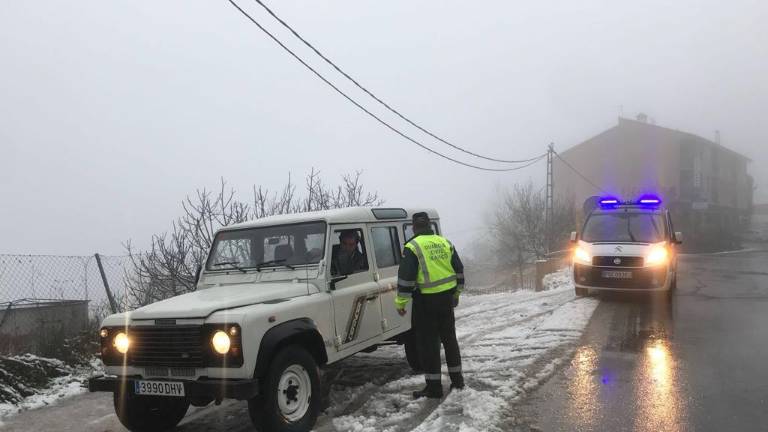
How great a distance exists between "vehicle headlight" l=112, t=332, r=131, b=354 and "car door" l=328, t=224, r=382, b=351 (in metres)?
1.78

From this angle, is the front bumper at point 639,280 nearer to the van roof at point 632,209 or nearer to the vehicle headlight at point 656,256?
the vehicle headlight at point 656,256

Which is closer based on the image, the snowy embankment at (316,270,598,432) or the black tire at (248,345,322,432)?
the black tire at (248,345,322,432)

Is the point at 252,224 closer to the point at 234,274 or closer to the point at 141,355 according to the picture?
the point at 234,274

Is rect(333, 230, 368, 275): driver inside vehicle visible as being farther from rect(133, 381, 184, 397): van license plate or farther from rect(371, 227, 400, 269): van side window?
rect(133, 381, 184, 397): van license plate

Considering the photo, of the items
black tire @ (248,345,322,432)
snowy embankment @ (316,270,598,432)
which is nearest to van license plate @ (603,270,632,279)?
snowy embankment @ (316,270,598,432)

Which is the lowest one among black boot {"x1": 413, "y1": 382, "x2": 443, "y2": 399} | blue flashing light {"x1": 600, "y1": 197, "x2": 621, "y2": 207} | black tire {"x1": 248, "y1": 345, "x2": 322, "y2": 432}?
black boot {"x1": 413, "y1": 382, "x2": 443, "y2": 399}

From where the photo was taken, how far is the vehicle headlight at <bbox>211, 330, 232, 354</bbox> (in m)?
3.92

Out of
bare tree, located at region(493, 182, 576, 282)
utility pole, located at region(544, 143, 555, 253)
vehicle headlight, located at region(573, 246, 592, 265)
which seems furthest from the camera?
bare tree, located at region(493, 182, 576, 282)

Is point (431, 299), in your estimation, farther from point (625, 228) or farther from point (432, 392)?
point (625, 228)

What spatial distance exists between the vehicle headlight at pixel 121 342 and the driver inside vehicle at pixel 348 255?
6.30 ft

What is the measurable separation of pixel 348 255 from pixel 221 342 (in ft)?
5.92

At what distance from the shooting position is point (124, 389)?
424 cm

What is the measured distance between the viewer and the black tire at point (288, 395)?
4.00 m

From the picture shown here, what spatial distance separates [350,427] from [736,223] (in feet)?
191
